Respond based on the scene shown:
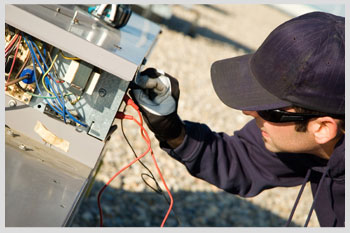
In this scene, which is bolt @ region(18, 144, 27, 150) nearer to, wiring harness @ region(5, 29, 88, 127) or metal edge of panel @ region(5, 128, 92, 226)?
metal edge of panel @ region(5, 128, 92, 226)

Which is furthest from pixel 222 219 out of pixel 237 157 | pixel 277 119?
pixel 277 119

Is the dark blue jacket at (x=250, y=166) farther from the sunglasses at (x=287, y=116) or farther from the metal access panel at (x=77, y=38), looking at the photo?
the metal access panel at (x=77, y=38)

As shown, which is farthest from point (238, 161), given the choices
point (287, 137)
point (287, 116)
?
point (287, 116)

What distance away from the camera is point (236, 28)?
1509 centimetres

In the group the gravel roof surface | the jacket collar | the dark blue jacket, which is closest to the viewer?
the jacket collar

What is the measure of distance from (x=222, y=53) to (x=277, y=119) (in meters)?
8.67

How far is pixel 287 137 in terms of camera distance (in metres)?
1.85

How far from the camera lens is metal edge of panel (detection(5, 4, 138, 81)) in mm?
1528

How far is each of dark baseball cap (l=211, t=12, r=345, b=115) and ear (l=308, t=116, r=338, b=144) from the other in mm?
59

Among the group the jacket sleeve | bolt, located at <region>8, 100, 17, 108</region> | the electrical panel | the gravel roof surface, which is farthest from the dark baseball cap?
the gravel roof surface

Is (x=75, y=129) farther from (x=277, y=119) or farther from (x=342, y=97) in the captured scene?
(x=342, y=97)

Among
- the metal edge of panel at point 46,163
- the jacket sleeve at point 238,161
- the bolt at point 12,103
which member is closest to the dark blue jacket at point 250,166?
the jacket sleeve at point 238,161

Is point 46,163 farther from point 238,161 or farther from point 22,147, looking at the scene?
point 238,161

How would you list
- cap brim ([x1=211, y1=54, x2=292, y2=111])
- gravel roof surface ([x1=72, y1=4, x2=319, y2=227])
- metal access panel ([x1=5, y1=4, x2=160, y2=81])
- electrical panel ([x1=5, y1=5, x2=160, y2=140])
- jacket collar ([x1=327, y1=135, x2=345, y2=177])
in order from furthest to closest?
gravel roof surface ([x1=72, y1=4, x2=319, y2=227]), jacket collar ([x1=327, y1=135, x2=345, y2=177]), cap brim ([x1=211, y1=54, x2=292, y2=111]), electrical panel ([x1=5, y1=5, x2=160, y2=140]), metal access panel ([x1=5, y1=4, x2=160, y2=81])
